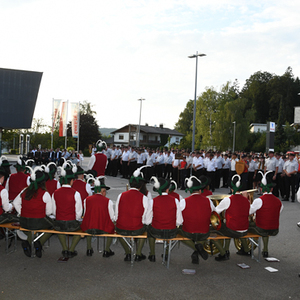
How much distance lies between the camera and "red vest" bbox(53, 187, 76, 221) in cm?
596

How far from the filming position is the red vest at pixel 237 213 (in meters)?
5.91

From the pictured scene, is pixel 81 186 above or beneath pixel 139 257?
above

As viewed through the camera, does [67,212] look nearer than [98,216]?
No

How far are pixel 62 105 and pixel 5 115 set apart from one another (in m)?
13.9

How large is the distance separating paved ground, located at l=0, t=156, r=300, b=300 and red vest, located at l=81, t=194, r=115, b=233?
2.15ft

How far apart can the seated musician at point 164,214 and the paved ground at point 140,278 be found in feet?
1.92

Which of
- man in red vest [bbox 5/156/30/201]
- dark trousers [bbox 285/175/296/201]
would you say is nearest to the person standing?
dark trousers [bbox 285/175/296/201]

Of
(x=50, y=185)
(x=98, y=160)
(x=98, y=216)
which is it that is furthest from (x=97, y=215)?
(x=98, y=160)

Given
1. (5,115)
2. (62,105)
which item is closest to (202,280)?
(5,115)

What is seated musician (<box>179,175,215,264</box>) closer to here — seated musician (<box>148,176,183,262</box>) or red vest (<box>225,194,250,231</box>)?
seated musician (<box>148,176,183,262</box>)

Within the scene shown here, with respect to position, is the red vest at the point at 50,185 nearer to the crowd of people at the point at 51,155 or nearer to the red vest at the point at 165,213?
the red vest at the point at 165,213

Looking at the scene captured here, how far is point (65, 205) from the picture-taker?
5.97 metres

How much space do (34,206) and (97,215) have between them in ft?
3.87

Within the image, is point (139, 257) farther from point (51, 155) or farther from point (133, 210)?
point (51, 155)
